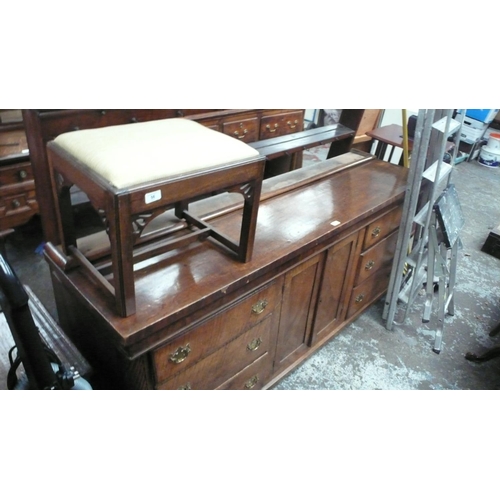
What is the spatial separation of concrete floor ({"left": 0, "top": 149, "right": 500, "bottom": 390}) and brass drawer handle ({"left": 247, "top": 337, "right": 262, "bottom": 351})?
45cm

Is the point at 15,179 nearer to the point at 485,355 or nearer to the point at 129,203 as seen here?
the point at 129,203

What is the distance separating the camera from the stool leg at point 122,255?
0.86 metres

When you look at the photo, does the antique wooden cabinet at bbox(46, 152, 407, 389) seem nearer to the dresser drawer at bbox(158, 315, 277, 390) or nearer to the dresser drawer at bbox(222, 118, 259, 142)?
the dresser drawer at bbox(158, 315, 277, 390)

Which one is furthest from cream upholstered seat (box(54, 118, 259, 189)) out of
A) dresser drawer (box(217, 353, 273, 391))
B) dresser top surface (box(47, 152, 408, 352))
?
dresser drawer (box(217, 353, 273, 391))

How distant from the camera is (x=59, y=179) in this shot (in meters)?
1.06

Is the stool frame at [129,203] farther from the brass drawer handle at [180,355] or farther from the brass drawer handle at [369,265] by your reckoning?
the brass drawer handle at [369,265]

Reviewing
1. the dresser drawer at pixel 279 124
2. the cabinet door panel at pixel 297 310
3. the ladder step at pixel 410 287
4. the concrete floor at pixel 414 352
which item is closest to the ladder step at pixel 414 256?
the ladder step at pixel 410 287

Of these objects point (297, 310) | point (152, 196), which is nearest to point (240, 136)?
point (297, 310)

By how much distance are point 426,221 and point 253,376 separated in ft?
3.58

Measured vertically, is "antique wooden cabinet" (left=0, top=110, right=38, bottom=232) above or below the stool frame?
below

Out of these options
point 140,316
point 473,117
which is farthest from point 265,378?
point 473,117

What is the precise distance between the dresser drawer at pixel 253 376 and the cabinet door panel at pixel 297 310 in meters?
0.08

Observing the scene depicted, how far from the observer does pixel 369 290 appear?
2.25 meters

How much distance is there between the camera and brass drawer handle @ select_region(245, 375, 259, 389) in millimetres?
1612
